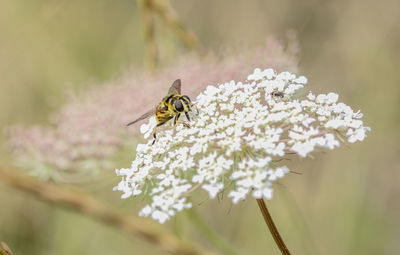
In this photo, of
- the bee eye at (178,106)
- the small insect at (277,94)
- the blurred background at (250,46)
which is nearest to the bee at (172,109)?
the bee eye at (178,106)

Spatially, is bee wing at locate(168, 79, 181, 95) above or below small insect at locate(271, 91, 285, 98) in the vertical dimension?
above

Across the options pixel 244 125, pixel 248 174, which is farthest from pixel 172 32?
pixel 248 174

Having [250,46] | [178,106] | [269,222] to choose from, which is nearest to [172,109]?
[178,106]

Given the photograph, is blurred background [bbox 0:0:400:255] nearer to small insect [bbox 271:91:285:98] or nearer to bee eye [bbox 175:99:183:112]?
bee eye [bbox 175:99:183:112]

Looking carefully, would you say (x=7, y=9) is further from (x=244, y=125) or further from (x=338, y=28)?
(x=244, y=125)

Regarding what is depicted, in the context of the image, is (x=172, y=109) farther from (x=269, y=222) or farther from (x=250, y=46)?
(x=250, y=46)

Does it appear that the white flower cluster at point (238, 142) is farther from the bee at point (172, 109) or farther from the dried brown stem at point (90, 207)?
the dried brown stem at point (90, 207)

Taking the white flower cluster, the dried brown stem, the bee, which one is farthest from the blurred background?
the white flower cluster
